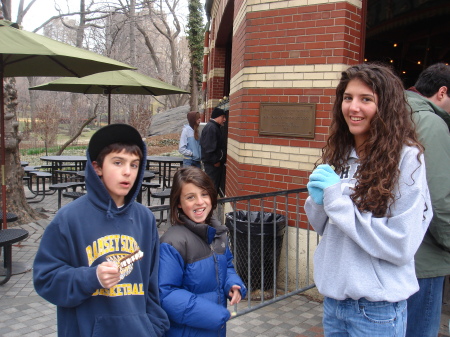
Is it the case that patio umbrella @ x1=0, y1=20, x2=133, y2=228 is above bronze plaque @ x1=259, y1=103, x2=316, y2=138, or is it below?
above

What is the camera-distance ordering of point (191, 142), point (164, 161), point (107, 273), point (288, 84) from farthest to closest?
1. point (164, 161)
2. point (191, 142)
3. point (288, 84)
4. point (107, 273)

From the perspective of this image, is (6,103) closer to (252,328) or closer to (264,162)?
(264,162)

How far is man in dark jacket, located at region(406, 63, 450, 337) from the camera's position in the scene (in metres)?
2.31

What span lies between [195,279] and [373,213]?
3.15ft

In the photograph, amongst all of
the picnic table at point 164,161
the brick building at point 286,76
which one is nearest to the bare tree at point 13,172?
the picnic table at point 164,161

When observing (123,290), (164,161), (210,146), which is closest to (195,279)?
(123,290)

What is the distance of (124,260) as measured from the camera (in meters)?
1.82

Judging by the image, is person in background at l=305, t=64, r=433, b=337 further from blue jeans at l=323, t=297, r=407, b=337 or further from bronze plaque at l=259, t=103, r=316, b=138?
bronze plaque at l=259, t=103, r=316, b=138

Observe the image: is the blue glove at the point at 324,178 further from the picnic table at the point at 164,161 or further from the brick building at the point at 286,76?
the picnic table at the point at 164,161

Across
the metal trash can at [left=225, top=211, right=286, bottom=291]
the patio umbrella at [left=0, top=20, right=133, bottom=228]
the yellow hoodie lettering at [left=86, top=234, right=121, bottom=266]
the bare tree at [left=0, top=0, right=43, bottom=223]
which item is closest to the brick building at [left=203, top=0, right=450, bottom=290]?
the metal trash can at [left=225, top=211, right=286, bottom=291]

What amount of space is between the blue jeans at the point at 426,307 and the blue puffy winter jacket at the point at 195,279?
3.23 feet

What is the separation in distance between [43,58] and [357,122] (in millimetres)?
5702

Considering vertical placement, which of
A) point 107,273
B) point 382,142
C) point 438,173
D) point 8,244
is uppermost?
point 382,142

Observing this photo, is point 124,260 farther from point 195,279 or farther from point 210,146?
point 210,146
